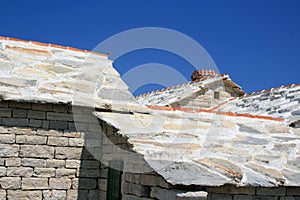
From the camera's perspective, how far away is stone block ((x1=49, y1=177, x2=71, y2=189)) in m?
6.76

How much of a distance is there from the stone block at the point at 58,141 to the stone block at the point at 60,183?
1.95ft

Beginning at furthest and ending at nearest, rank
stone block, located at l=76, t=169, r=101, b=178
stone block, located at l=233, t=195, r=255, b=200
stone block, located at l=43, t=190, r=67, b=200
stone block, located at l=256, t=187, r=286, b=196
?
stone block, located at l=76, t=169, r=101, b=178 → stone block, located at l=43, t=190, r=67, b=200 → stone block, located at l=256, t=187, r=286, b=196 → stone block, located at l=233, t=195, r=255, b=200

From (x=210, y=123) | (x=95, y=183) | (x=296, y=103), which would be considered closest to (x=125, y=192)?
(x=95, y=183)

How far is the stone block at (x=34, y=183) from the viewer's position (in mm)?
6602

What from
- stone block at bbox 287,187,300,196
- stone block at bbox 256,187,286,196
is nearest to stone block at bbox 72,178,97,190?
stone block at bbox 256,187,286,196

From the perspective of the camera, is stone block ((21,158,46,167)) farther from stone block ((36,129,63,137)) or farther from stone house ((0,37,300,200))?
stone block ((36,129,63,137))

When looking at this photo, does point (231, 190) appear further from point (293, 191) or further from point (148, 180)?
point (148, 180)

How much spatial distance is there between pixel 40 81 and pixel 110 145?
5.88 ft

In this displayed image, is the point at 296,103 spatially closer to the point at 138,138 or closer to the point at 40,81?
the point at 138,138

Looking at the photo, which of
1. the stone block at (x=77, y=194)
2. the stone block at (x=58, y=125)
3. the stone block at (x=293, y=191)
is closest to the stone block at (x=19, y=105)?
the stone block at (x=58, y=125)

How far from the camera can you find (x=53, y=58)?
8359 millimetres

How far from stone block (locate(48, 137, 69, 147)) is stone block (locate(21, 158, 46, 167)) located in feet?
1.10

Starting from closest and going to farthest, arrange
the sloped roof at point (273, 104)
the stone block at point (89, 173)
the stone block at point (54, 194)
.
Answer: the stone block at point (54, 194) < the stone block at point (89, 173) < the sloped roof at point (273, 104)

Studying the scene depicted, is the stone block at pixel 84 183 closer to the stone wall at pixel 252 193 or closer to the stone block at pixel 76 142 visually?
the stone block at pixel 76 142
